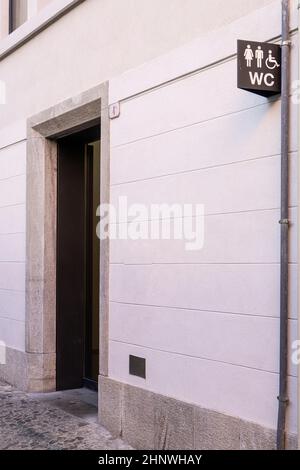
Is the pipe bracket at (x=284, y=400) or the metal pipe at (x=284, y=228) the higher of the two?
the metal pipe at (x=284, y=228)

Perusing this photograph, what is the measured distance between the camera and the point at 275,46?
3885 millimetres

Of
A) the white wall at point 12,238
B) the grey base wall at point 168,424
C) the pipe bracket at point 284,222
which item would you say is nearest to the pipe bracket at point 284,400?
the grey base wall at point 168,424

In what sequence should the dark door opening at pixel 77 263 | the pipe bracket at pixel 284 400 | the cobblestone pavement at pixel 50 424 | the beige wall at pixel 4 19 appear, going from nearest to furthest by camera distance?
the pipe bracket at pixel 284 400 < the cobblestone pavement at pixel 50 424 < the dark door opening at pixel 77 263 < the beige wall at pixel 4 19

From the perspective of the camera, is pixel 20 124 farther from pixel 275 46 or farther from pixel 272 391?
pixel 272 391

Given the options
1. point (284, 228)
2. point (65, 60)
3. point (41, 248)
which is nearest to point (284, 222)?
point (284, 228)

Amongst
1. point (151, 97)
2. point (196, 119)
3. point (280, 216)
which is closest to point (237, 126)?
point (196, 119)

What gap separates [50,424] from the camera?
5.78m

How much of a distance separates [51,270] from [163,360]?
2537 mm

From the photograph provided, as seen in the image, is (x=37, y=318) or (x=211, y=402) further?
(x=37, y=318)

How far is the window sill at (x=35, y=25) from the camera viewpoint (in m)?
6.52

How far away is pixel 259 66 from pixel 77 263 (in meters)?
3.92

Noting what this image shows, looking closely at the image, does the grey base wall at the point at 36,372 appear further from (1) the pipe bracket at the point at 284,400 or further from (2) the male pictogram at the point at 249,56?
(2) the male pictogram at the point at 249,56

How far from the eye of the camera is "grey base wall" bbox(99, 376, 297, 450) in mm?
4047

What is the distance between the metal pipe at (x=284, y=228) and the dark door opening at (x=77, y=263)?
3534 millimetres
